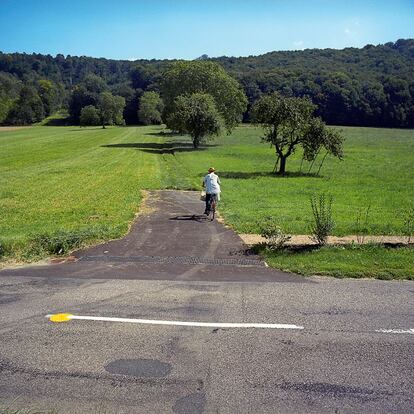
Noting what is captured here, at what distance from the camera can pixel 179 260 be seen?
12.4 meters

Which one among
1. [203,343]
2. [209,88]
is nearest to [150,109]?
[209,88]

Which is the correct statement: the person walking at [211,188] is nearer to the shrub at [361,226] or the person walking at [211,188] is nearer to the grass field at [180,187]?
the grass field at [180,187]

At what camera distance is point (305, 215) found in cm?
1889

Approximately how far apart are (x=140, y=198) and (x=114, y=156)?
1122 inches

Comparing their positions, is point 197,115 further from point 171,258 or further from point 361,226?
point 171,258

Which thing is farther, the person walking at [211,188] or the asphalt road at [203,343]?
the person walking at [211,188]

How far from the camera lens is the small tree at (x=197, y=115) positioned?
56347 millimetres

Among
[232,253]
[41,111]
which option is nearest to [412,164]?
[232,253]

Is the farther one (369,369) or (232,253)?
(232,253)

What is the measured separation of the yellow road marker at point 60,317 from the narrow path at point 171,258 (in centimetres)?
232

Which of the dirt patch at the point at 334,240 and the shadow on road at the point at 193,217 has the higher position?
the dirt patch at the point at 334,240

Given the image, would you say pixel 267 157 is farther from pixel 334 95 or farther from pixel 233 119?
pixel 334 95

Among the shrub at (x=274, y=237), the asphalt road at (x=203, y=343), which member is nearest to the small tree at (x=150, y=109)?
the shrub at (x=274, y=237)

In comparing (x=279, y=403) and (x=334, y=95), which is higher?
(x=334, y=95)
